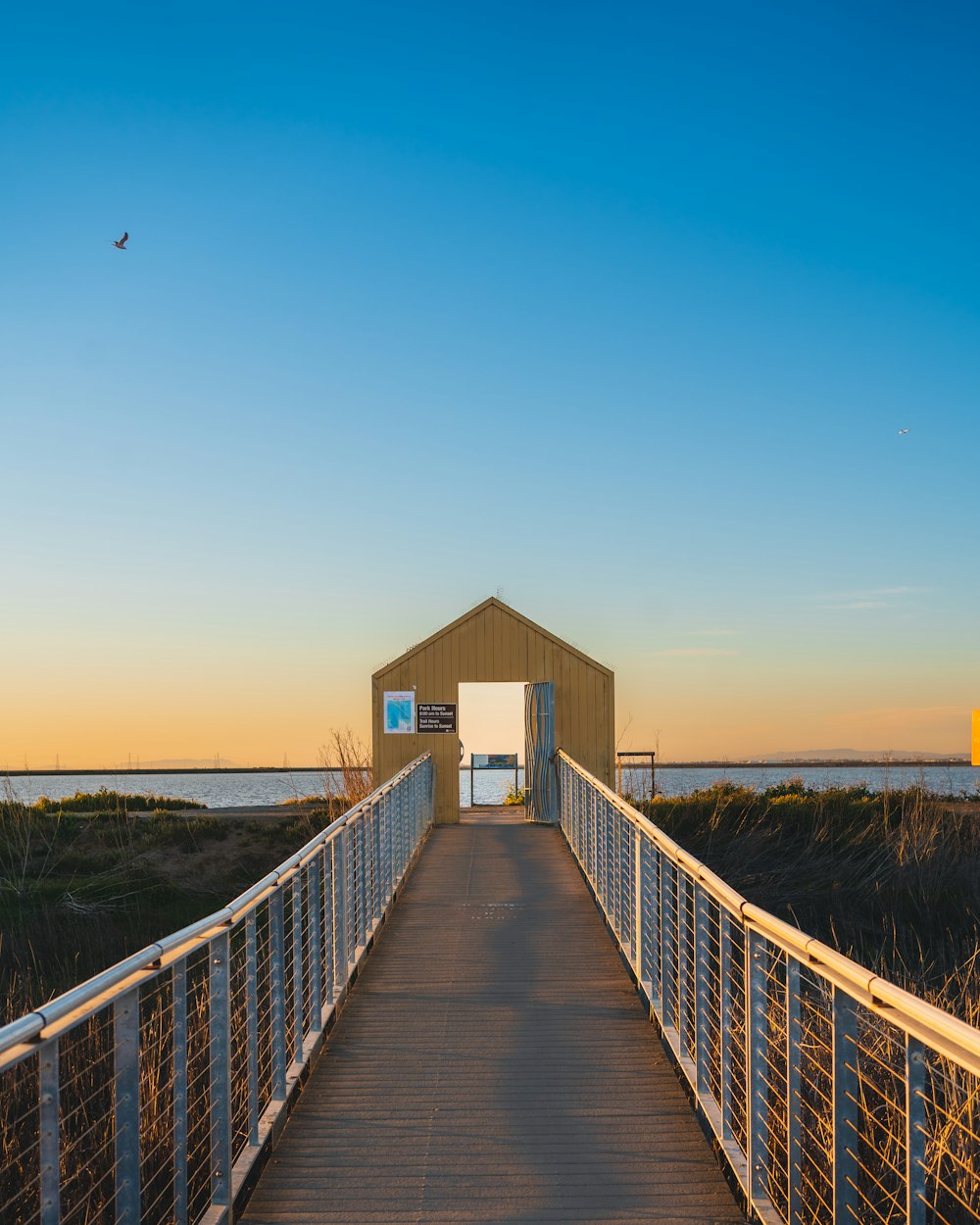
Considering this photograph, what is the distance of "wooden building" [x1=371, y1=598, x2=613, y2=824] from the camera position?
16656mm

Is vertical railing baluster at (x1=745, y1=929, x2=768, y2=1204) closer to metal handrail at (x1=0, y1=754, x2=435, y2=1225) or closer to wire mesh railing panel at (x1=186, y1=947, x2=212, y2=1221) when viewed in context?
metal handrail at (x1=0, y1=754, x2=435, y2=1225)

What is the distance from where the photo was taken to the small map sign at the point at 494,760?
19484mm

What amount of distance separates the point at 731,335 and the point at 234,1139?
1194cm

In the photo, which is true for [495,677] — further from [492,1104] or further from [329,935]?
[492,1104]

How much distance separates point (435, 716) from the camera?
54.5 ft

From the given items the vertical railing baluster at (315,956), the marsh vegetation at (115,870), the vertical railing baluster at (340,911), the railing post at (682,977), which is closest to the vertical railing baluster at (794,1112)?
the railing post at (682,977)

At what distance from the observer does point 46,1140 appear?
2.64 m

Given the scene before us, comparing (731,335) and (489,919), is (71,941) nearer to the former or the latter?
(489,919)

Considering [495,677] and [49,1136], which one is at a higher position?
[495,677]

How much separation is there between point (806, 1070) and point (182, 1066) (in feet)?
12.1

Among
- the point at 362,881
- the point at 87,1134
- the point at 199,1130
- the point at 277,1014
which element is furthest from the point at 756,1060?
the point at 362,881

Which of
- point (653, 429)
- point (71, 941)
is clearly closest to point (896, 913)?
point (653, 429)

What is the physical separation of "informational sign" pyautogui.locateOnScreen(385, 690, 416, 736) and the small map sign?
2.96 meters

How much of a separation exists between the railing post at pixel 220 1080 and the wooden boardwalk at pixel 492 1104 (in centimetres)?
25
